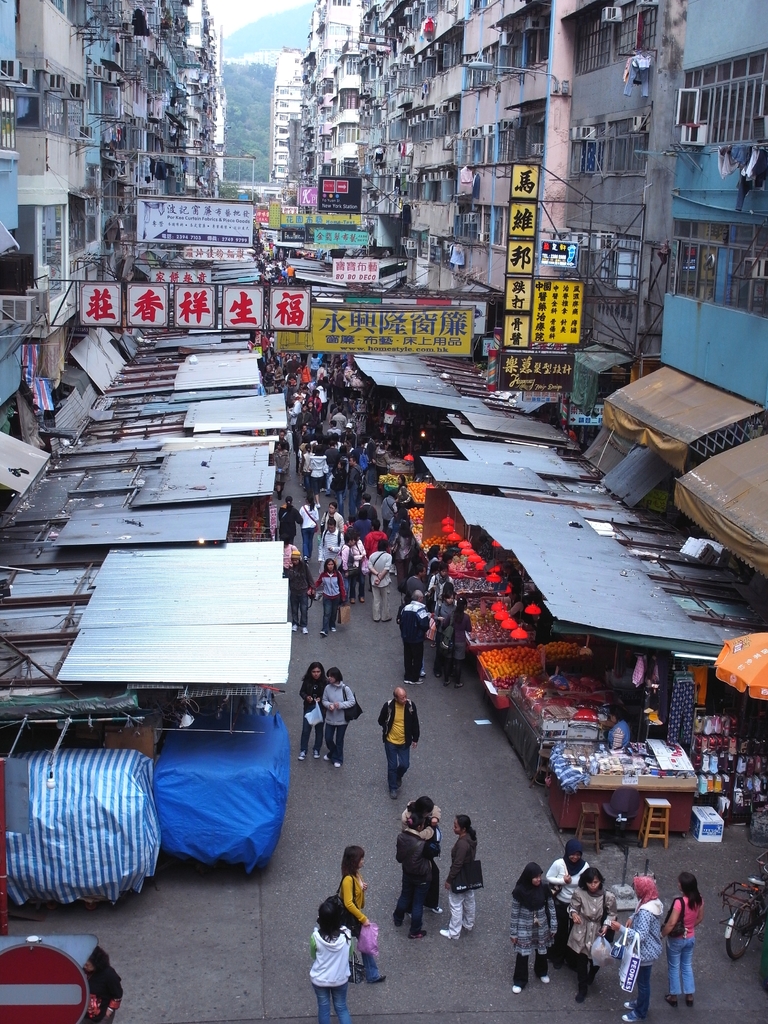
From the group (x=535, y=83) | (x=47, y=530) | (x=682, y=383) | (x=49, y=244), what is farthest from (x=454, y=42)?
(x=47, y=530)

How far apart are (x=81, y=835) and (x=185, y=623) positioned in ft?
6.67

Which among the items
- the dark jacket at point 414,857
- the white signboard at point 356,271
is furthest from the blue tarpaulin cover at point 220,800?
the white signboard at point 356,271

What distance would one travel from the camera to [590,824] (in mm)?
10641

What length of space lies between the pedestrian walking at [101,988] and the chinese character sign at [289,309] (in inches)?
636

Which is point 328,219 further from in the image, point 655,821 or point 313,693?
point 655,821

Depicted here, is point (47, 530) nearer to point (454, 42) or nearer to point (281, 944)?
point (281, 944)

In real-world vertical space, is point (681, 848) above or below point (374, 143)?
below

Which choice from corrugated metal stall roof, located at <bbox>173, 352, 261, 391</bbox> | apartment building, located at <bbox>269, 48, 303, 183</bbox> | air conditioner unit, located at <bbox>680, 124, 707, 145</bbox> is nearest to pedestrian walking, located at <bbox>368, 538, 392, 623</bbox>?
corrugated metal stall roof, located at <bbox>173, 352, 261, 391</bbox>

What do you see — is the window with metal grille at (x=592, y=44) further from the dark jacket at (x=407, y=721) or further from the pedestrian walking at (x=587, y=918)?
the pedestrian walking at (x=587, y=918)

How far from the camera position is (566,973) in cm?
862

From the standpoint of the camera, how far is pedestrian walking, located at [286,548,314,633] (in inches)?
623

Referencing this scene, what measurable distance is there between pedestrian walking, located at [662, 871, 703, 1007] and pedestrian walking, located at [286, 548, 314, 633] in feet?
27.7

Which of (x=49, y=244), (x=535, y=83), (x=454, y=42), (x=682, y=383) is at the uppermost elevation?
(x=454, y=42)

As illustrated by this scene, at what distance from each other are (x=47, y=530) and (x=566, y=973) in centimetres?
779
